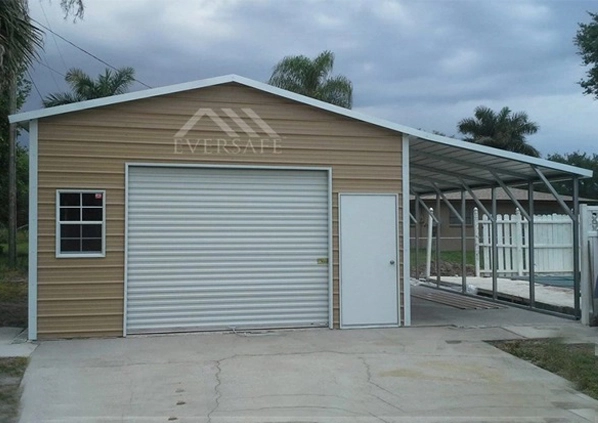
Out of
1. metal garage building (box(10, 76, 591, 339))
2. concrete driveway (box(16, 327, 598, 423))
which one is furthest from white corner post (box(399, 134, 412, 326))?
concrete driveway (box(16, 327, 598, 423))

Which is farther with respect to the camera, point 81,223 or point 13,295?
point 13,295

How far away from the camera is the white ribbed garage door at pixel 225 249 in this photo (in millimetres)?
10906

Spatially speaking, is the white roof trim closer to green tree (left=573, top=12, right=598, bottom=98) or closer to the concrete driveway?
the concrete driveway

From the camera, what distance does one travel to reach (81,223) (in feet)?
34.8

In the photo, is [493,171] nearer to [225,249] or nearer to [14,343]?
[225,249]

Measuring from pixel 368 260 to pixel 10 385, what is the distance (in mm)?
6010

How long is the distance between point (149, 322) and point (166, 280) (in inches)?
28.0

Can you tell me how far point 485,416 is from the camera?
22.0 ft

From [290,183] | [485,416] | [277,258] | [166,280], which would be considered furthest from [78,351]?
[485,416]

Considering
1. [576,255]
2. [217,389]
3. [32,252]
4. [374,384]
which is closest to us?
[217,389]

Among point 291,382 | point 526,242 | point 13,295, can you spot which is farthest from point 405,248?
point 13,295

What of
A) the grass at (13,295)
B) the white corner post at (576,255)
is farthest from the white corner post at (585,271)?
the grass at (13,295)

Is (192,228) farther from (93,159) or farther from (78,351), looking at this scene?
(78,351)

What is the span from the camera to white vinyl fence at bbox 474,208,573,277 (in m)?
16.9
